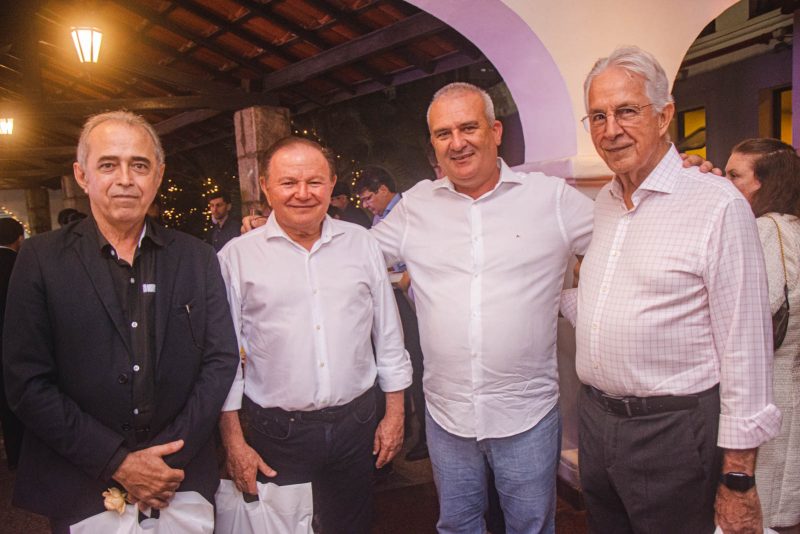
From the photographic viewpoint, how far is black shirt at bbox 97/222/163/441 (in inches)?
62.1

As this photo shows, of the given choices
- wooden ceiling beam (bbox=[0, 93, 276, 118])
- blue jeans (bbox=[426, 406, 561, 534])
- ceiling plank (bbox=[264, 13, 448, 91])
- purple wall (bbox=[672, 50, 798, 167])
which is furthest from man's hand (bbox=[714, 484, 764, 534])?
wooden ceiling beam (bbox=[0, 93, 276, 118])

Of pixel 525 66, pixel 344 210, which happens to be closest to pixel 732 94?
pixel 344 210

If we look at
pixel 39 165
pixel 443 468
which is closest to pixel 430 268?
pixel 443 468

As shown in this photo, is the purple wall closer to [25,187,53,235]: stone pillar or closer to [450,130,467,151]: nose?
[450,130,467,151]: nose

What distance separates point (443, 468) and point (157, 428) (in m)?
1.00

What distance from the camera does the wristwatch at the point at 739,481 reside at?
146 centimetres

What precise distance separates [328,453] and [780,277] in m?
2.06

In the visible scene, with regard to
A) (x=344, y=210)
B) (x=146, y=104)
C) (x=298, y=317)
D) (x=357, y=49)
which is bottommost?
(x=298, y=317)

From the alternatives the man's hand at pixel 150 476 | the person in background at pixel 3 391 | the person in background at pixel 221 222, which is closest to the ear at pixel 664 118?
the man's hand at pixel 150 476

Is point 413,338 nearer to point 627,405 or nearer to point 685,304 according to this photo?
point 627,405

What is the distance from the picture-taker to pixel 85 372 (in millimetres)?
1529

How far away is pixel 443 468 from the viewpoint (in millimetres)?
2033

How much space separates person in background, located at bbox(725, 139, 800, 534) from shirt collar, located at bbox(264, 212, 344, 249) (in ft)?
6.15

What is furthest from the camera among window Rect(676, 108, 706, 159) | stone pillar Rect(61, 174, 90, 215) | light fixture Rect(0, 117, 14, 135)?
stone pillar Rect(61, 174, 90, 215)
